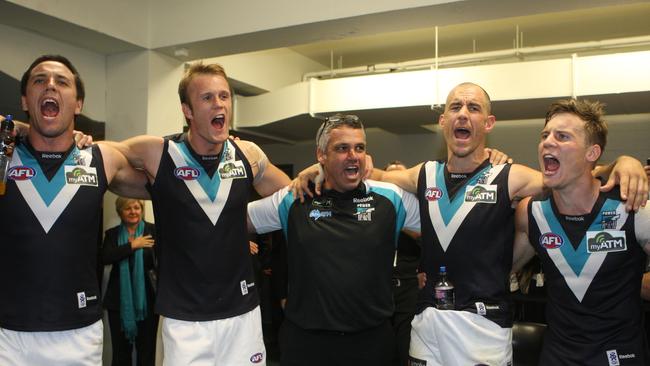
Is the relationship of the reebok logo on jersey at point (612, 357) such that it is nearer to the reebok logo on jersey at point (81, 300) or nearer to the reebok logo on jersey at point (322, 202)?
the reebok logo on jersey at point (322, 202)

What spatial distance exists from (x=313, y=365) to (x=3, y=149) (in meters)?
1.77

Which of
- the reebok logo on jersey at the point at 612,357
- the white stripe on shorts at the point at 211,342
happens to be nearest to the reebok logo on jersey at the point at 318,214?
the white stripe on shorts at the point at 211,342

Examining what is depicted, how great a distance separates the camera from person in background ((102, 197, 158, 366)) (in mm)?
5387

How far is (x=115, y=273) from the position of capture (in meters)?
5.51

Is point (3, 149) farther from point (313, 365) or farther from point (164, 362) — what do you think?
point (313, 365)

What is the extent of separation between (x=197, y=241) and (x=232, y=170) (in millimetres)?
430

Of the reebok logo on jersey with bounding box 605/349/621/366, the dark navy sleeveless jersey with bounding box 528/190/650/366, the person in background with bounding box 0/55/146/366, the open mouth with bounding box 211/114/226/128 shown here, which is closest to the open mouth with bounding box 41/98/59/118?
the person in background with bounding box 0/55/146/366

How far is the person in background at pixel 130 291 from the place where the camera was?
539cm

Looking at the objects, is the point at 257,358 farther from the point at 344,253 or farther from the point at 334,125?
the point at 334,125

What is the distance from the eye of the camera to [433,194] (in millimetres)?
3023

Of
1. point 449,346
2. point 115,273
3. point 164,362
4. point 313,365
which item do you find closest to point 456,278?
point 449,346

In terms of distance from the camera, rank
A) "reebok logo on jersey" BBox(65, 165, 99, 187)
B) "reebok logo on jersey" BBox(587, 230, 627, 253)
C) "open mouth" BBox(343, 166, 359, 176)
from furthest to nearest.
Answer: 1. "open mouth" BBox(343, 166, 359, 176)
2. "reebok logo on jersey" BBox(65, 165, 99, 187)
3. "reebok logo on jersey" BBox(587, 230, 627, 253)

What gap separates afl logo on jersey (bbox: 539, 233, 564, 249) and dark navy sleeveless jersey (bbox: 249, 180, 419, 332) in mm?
705

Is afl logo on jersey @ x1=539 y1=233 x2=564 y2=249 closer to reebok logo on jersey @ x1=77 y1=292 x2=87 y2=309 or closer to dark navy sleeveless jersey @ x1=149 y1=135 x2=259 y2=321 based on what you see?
dark navy sleeveless jersey @ x1=149 y1=135 x2=259 y2=321
